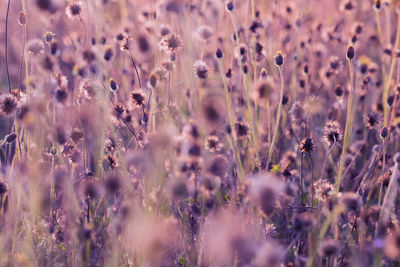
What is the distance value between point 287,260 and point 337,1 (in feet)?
14.1

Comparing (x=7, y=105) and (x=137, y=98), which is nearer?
(x=7, y=105)

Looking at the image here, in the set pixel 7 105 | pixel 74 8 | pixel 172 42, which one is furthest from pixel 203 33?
pixel 7 105

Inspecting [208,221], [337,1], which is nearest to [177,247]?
[208,221]

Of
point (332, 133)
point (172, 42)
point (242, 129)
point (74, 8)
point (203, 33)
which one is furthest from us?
point (203, 33)

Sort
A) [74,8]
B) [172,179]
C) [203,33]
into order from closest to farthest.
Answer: [172,179] → [74,8] → [203,33]

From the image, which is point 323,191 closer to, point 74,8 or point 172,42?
point 172,42

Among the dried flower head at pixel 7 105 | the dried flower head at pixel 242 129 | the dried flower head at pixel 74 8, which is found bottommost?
the dried flower head at pixel 242 129

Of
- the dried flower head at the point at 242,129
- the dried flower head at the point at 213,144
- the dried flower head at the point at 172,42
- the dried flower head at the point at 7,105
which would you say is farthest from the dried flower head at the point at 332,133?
the dried flower head at the point at 7,105

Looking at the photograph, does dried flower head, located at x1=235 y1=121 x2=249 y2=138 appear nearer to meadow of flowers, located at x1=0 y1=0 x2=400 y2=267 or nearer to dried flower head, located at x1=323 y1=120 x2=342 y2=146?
meadow of flowers, located at x1=0 y1=0 x2=400 y2=267

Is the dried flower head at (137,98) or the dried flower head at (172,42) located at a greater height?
the dried flower head at (172,42)

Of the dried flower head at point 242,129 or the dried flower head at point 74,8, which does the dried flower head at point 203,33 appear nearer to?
the dried flower head at point 74,8

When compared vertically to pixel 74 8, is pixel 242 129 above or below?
below

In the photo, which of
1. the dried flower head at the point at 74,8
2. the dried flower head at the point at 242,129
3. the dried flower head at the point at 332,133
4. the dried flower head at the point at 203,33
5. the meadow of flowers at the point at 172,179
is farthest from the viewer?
the dried flower head at the point at 203,33

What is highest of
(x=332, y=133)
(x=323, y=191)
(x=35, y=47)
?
(x=35, y=47)
